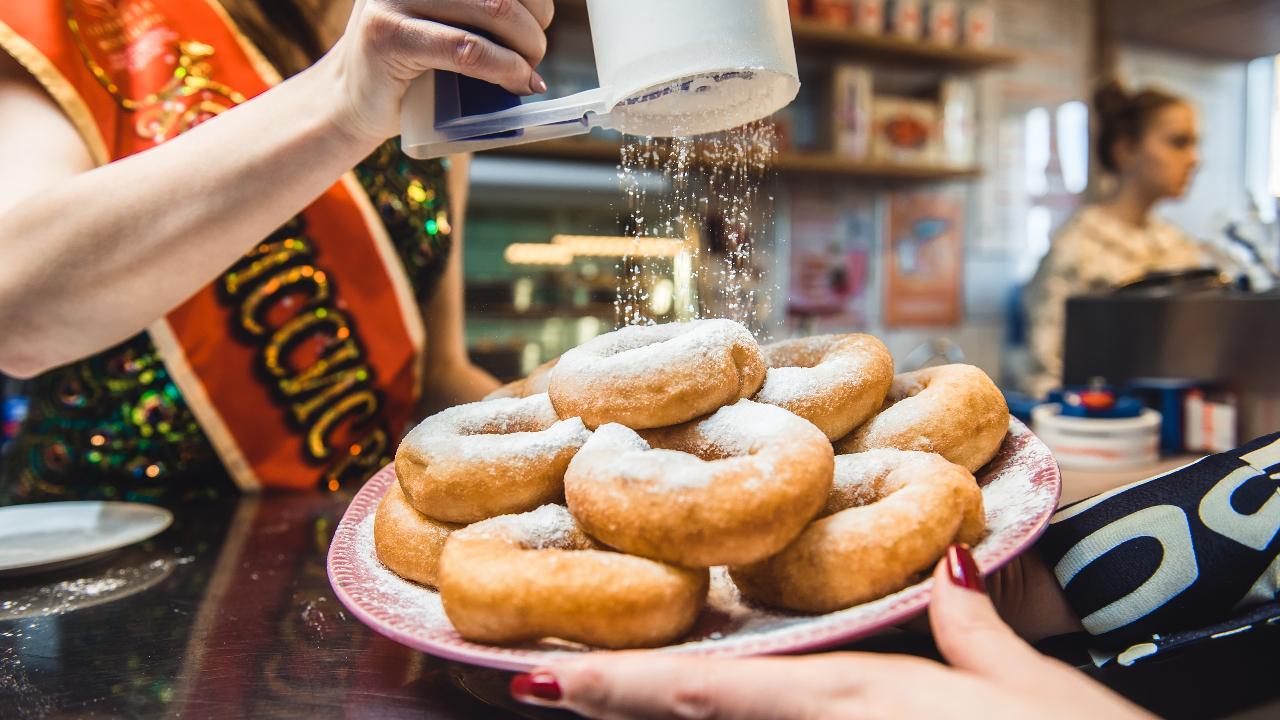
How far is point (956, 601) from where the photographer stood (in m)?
0.48

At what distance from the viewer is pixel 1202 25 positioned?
4090mm

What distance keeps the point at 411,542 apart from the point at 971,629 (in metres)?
0.44

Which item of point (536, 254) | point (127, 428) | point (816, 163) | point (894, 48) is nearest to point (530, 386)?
point (127, 428)

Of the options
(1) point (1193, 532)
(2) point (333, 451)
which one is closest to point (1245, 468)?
(1) point (1193, 532)

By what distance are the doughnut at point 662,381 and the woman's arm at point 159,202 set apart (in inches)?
16.3

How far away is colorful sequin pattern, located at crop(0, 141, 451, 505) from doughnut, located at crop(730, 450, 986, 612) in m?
1.08

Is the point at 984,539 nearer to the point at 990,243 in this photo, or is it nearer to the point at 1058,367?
the point at 1058,367

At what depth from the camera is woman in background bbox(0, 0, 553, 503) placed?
94 centimetres

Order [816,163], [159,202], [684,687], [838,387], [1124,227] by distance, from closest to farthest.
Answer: [684,687]
[838,387]
[159,202]
[816,163]
[1124,227]

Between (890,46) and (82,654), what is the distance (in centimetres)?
382

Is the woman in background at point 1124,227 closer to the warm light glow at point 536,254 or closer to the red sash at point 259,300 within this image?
the warm light glow at point 536,254

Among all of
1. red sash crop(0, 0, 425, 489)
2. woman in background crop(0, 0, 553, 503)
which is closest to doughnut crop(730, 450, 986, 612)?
woman in background crop(0, 0, 553, 503)

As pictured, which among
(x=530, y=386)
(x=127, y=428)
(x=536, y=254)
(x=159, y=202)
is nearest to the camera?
(x=530, y=386)

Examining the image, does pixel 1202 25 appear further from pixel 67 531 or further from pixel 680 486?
pixel 67 531
